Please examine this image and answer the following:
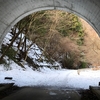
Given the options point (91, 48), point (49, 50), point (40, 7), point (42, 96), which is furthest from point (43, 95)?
point (91, 48)

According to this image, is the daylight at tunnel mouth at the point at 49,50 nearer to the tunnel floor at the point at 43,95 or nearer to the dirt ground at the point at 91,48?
the dirt ground at the point at 91,48

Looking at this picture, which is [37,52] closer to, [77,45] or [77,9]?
[77,45]

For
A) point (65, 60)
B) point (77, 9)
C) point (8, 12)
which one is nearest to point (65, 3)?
point (77, 9)

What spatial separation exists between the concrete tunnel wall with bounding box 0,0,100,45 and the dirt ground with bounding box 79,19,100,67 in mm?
21675

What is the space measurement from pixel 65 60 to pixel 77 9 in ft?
90.0

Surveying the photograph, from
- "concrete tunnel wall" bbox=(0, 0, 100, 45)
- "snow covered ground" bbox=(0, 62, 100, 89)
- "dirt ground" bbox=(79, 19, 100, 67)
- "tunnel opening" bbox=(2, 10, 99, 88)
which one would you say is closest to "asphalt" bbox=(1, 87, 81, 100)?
"concrete tunnel wall" bbox=(0, 0, 100, 45)

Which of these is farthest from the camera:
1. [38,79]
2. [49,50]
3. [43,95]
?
[49,50]

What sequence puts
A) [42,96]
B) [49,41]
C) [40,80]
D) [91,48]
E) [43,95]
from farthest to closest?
[91,48] < [49,41] < [40,80] < [43,95] < [42,96]

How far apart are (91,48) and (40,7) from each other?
2338 centimetres

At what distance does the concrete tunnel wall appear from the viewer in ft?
26.0

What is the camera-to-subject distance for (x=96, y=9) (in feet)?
25.8

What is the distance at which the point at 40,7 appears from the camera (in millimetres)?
9297

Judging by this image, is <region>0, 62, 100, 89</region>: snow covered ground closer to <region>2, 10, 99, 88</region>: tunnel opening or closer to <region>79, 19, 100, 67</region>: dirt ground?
<region>2, 10, 99, 88</region>: tunnel opening

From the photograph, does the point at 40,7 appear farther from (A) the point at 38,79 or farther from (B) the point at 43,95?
(A) the point at 38,79
